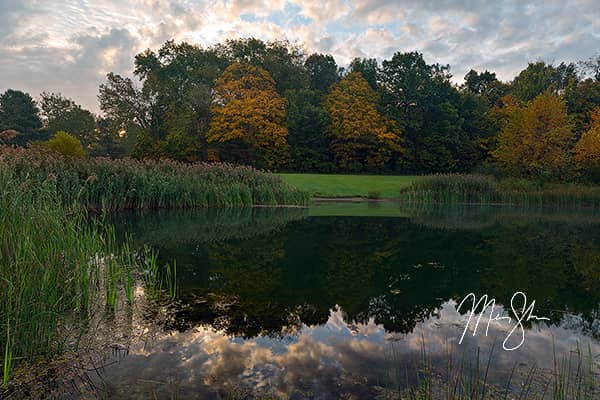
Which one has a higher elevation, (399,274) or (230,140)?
(230,140)

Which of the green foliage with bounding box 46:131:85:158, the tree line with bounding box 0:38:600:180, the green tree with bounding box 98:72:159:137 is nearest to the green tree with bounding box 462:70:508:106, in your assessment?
the tree line with bounding box 0:38:600:180

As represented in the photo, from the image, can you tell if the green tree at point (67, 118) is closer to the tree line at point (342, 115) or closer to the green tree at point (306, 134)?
the tree line at point (342, 115)

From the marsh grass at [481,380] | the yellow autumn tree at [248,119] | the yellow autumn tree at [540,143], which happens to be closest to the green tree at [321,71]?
the yellow autumn tree at [248,119]

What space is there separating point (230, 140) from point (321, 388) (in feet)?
112

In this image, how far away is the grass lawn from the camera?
2466 centimetres

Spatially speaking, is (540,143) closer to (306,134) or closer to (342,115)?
(342,115)

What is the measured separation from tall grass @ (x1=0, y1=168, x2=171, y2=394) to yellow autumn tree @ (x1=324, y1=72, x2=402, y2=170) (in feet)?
110

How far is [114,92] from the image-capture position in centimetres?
3769

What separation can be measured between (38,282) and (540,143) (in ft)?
105

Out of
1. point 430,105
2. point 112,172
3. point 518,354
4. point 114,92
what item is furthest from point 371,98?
point 518,354

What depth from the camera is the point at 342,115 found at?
37438 mm

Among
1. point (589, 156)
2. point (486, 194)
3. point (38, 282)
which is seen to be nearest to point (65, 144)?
point (486, 194)

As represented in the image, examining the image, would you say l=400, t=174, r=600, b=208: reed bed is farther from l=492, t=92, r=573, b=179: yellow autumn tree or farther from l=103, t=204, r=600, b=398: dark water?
l=103, t=204, r=600, b=398: dark water

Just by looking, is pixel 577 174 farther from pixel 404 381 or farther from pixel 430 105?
pixel 404 381
